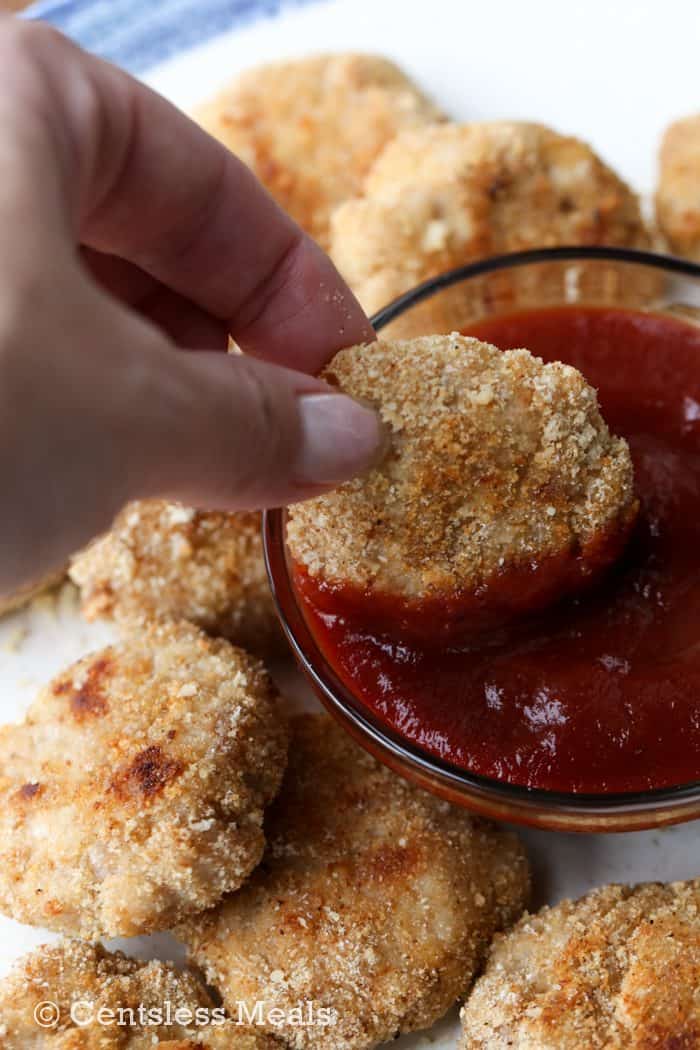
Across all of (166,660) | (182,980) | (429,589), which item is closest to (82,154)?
(429,589)

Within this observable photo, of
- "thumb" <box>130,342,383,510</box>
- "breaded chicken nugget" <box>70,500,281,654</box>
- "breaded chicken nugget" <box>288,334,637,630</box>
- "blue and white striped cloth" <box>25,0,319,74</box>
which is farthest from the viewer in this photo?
"blue and white striped cloth" <box>25,0,319,74</box>

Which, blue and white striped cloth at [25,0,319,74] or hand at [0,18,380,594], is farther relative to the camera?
blue and white striped cloth at [25,0,319,74]

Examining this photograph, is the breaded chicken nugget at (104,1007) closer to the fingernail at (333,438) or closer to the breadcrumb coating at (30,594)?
the breadcrumb coating at (30,594)

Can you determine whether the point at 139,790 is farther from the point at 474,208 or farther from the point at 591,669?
the point at 474,208

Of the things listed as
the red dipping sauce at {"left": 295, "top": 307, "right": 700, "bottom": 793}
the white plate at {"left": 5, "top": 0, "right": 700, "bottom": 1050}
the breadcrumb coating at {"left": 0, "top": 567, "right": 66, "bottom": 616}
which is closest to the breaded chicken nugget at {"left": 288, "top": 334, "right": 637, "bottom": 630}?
the red dipping sauce at {"left": 295, "top": 307, "right": 700, "bottom": 793}

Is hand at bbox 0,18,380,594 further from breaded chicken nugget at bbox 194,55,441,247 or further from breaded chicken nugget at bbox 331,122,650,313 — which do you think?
breaded chicken nugget at bbox 194,55,441,247

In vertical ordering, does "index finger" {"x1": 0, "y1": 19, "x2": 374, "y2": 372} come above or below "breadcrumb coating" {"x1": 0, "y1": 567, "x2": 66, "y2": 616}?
above
